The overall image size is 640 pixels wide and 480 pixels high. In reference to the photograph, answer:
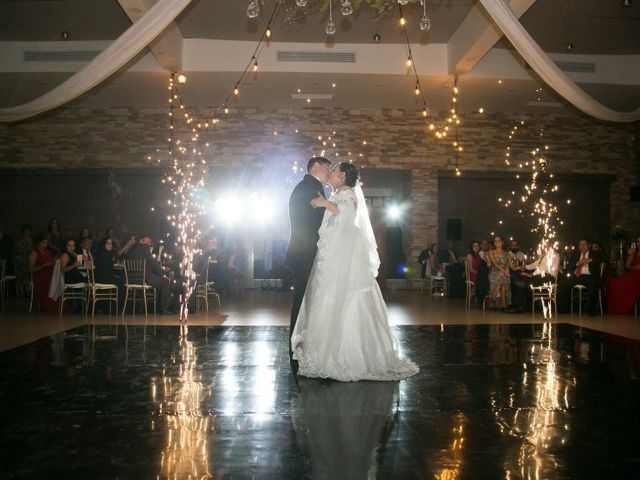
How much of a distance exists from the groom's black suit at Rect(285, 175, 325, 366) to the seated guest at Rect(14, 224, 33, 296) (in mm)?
8042

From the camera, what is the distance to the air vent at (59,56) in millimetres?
10484

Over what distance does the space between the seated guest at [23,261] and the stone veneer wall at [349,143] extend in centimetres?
283

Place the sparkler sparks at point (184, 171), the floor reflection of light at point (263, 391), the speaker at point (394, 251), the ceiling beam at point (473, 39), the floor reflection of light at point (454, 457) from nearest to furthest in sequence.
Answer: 1. the floor reflection of light at point (454, 457)
2. the floor reflection of light at point (263, 391)
3. the ceiling beam at point (473, 39)
4. the sparkler sparks at point (184, 171)
5. the speaker at point (394, 251)

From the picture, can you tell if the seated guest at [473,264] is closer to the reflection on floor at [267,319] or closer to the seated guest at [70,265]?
the reflection on floor at [267,319]

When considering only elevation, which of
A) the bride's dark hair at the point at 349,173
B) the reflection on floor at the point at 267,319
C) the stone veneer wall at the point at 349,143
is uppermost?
the stone veneer wall at the point at 349,143

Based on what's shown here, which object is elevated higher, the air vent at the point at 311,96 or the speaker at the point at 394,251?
the air vent at the point at 311,96

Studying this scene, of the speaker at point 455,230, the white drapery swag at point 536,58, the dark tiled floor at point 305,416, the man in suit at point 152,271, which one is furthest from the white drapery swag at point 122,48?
the speaker at point 455,230

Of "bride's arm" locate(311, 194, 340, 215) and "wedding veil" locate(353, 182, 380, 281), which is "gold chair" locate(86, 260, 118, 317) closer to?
"bride's arm" locate(311, 194, 340, 215)

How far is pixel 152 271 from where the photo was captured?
8.55 meters

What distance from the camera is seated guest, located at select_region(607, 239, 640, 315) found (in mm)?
9039

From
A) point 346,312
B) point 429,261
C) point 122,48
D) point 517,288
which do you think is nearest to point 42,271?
point 122,48

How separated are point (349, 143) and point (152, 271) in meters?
6.57

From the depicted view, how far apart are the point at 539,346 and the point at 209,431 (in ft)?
12.8

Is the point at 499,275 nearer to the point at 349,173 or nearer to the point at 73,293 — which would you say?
the point at 349,173
